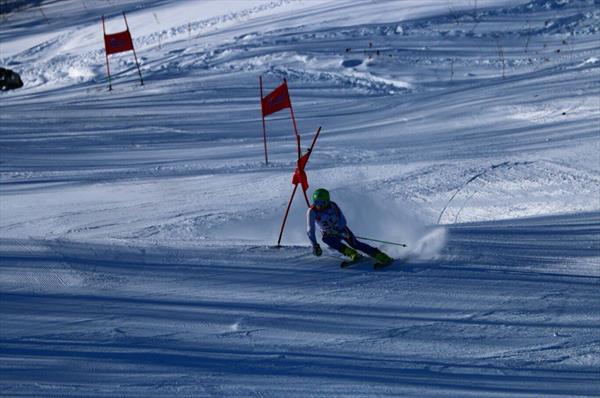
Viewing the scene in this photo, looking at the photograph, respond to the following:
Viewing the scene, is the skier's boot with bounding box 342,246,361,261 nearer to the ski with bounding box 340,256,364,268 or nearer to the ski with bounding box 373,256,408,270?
the ski with bounding box 340,256,364,268

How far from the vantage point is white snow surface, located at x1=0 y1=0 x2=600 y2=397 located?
7.58m

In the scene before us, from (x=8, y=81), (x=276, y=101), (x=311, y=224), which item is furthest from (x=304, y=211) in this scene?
(x=8, y=81)

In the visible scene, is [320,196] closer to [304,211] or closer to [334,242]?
[334,242]

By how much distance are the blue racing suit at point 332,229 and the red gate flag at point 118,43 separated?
501 inches

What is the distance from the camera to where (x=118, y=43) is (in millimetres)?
21203

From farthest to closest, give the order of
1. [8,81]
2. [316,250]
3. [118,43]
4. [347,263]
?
[8,81] < [118,43] < [347,263] < [316,250]

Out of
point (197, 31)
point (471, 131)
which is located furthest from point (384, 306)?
point (197, 31)

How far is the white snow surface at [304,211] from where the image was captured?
7582 mm

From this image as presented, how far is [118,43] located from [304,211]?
11027 millimetres

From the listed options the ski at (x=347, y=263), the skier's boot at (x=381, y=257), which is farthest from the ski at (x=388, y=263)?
the ski at (x=347, y=263)

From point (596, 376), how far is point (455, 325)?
1.47 meters

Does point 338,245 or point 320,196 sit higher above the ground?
point 320,196

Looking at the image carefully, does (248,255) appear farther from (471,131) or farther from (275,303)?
(471,131)

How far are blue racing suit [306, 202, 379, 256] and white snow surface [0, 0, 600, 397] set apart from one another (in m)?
0.27
